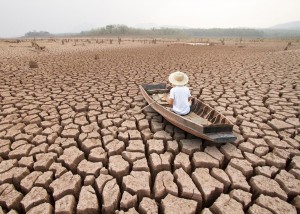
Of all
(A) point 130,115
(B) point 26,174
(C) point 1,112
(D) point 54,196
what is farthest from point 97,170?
(C) point 1,112

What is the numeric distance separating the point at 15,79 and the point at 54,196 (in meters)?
5.68

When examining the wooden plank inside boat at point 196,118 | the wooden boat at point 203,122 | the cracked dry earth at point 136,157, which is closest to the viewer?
the cracked dry earth at point 136,157

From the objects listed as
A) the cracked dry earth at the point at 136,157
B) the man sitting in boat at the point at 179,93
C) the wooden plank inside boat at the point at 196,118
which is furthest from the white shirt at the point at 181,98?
the cracked dry earth at the point at 136,157

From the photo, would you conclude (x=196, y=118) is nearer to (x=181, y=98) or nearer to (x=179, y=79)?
(x=181, y=98)

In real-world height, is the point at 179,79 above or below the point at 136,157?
above

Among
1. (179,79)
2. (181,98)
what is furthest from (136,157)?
(179,79)

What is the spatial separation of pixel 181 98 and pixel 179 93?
98mm

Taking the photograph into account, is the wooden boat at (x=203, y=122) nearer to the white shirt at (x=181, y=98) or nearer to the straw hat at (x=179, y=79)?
the white shirt at (x=181, y=98)

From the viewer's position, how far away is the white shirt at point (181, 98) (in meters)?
3.62

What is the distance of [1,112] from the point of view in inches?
164

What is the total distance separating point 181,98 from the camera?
3646 millimetres

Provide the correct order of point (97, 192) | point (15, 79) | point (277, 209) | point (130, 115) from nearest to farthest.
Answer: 1. point (277, 209)
2. point (97, 192)
3. point (130, 115)
4. point (15, 79)

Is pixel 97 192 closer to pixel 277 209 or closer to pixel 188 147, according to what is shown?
pixel 188 147

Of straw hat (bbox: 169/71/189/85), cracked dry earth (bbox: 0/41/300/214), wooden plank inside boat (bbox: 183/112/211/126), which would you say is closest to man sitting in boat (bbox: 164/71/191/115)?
straw hat (bbox: 169/71/189/85)
